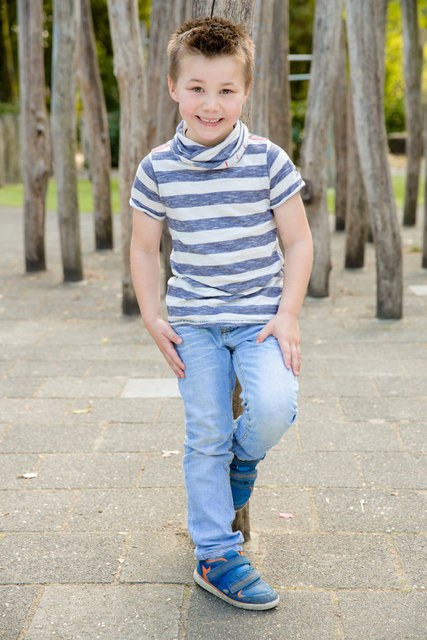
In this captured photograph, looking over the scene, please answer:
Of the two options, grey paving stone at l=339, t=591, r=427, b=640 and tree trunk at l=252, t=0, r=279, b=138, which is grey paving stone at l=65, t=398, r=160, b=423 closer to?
grey paving stone at l=339, t=591, r=427, b=640

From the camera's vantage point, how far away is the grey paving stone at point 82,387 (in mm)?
4996

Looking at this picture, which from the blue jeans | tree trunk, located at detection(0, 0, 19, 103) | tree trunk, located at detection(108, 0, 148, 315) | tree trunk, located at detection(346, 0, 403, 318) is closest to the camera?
the blue jeans

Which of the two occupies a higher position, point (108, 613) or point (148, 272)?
point (148, 272)

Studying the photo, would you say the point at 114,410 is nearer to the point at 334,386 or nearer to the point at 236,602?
the point at 334,386

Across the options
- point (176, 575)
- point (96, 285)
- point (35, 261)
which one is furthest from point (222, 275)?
point (35, 261)

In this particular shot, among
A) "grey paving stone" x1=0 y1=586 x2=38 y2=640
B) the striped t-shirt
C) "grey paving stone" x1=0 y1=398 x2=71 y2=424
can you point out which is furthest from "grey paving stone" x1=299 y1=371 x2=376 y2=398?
"grey paving stone" x1=0 y1=586 x2=38 y2=640

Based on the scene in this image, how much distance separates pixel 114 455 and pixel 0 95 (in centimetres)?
2258

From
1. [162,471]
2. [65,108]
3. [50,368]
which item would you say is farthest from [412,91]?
[162,471]

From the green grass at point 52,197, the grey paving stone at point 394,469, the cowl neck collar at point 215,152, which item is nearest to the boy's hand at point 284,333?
the cowl neck collar at point 215,152

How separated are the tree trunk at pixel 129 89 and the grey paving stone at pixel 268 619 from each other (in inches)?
166

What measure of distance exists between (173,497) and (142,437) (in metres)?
0.75

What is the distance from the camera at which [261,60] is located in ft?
21.1

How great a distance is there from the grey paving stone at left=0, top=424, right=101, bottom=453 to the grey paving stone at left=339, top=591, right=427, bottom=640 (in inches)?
68.0

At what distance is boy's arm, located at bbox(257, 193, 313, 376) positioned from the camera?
269 centimetres
